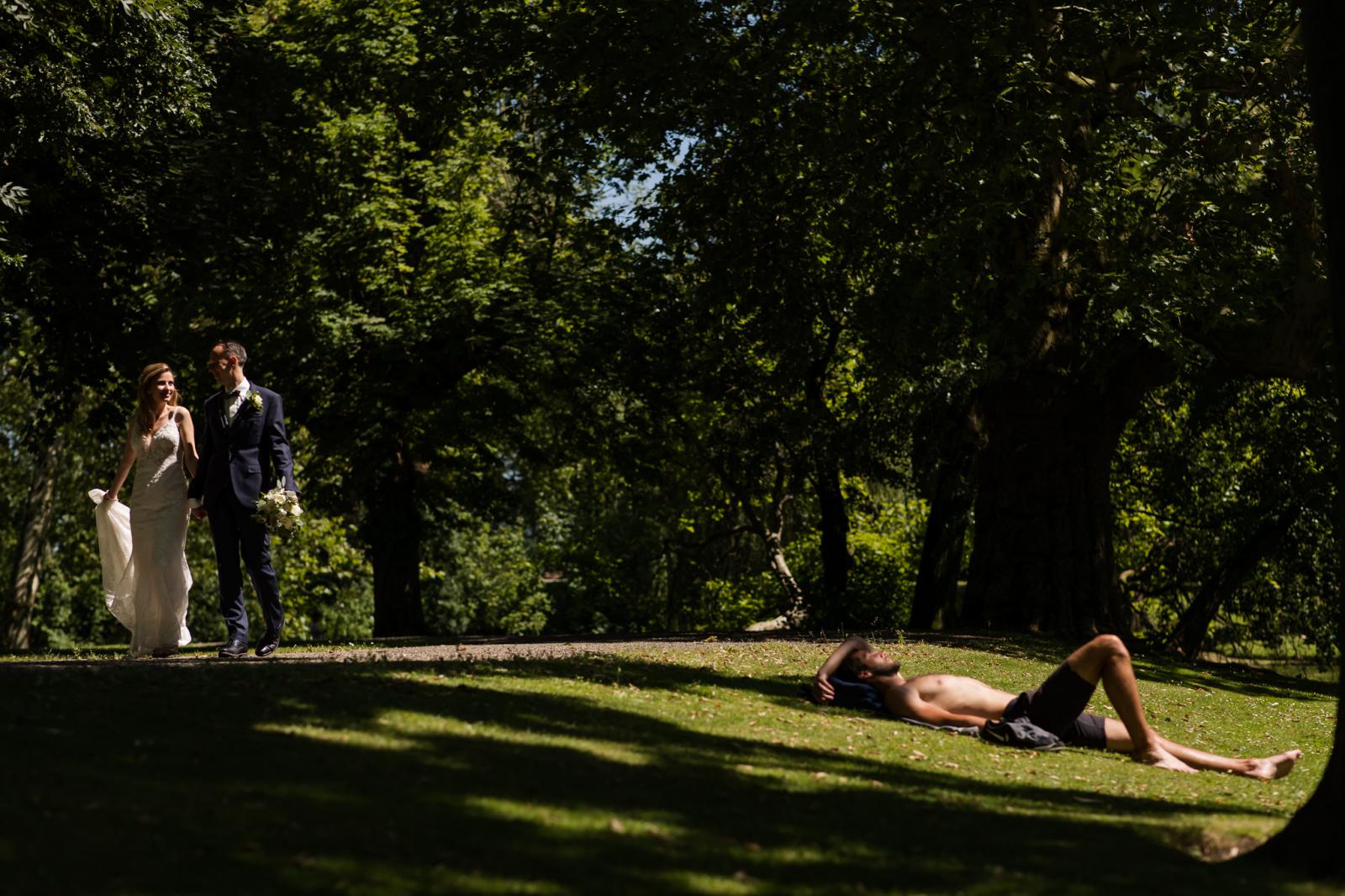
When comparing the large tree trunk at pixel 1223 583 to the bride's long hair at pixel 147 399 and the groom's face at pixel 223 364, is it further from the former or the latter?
the bride's long hair at pixel 147 399

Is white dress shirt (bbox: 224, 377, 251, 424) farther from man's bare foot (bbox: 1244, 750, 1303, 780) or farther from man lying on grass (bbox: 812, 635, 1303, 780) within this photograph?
man's bare foot (bbox: 1244, 750, 1303, 780)

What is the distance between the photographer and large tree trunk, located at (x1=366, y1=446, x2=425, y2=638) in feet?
83.0

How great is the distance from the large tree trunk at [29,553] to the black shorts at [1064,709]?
30520mm

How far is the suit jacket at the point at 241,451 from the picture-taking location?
38.5 feet

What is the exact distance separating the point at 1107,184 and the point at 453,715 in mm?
13152

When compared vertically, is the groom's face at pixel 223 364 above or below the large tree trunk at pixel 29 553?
above

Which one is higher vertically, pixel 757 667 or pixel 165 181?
pixel 165 181

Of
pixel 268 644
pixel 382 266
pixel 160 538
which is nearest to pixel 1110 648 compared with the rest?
pixel 268 644

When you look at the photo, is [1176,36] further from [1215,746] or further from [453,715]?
[453,715]

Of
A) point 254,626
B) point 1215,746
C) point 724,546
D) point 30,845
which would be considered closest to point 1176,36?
point 1215,746

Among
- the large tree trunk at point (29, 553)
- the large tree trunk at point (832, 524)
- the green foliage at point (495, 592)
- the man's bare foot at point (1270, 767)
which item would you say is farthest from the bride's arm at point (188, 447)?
the green foliage at point (495, 592)

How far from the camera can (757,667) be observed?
502 inches

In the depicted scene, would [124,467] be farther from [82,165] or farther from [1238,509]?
[1238,509]

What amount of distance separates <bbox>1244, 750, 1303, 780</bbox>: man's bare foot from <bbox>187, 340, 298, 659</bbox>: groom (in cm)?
794
